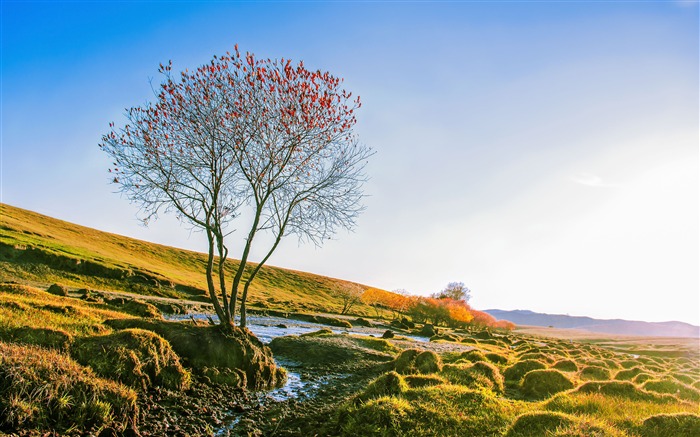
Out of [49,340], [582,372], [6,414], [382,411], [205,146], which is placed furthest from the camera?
[582,372]

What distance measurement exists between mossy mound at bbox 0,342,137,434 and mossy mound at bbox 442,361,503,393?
455 inches

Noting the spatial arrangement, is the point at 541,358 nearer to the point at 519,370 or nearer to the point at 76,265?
the point at 519,370

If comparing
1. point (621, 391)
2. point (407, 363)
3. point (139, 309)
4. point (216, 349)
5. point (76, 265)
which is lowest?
point (76, 265)

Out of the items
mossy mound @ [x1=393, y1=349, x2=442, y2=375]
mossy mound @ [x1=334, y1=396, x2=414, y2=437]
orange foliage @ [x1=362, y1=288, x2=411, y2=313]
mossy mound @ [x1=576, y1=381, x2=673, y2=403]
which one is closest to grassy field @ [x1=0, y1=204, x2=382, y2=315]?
orange foliage @ [x1=362, y1=288, x2=411, y2=313]

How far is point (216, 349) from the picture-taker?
525 inches

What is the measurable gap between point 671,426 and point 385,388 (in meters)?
6.82

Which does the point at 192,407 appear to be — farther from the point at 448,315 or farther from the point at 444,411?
the point at 448,315

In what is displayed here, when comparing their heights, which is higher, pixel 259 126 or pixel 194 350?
pixel 259 126

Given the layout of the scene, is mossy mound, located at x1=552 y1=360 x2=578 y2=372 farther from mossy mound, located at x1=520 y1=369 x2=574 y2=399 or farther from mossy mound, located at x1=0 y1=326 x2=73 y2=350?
A: mossy mound, located at x1=0 y1=326 x2=73 y2=350

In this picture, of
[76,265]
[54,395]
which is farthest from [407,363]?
[76,265]

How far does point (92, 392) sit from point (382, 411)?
22.0 feet

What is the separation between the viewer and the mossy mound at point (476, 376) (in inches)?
577

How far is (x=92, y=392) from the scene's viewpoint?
8203mm

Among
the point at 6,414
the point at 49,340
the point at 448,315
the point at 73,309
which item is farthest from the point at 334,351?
the point at 448,315
